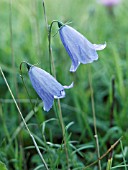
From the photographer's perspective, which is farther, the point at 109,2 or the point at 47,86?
the point at 109,2

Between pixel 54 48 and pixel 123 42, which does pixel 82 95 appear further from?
pixel 123 42

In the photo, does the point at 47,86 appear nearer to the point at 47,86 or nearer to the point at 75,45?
the point at 47,86

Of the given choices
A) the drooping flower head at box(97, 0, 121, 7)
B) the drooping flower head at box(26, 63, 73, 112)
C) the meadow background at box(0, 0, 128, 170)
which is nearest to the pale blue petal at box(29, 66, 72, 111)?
the drooping flower head at box(26, 63, 73, 112)

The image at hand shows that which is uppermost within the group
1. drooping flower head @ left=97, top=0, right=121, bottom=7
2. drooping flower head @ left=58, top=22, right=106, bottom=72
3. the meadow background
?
drooping flower head @ left=97, top=0, right=121, bottom=7

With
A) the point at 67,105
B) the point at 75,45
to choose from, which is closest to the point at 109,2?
the point at 67,105

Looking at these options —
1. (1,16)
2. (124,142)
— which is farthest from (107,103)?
(1,16)

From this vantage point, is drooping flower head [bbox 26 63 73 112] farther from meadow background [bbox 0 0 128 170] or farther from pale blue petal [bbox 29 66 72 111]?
meadow background [bbox 0 0 128 170]

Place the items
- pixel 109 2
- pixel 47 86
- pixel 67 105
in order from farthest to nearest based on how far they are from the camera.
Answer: pixel 109 2
pixel 67 105
pixel 47 86
